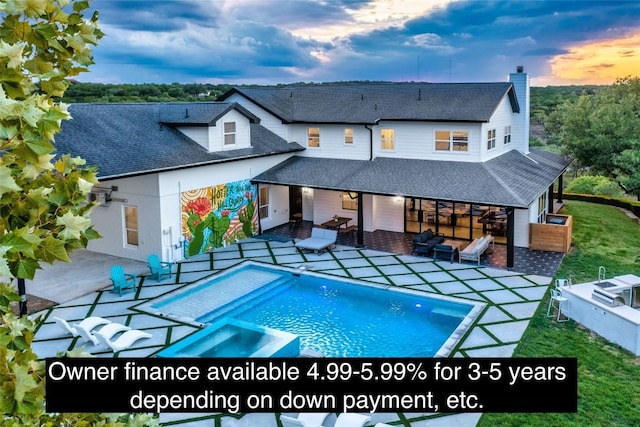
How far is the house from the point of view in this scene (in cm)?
1797

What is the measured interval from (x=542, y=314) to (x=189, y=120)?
48.3 feet

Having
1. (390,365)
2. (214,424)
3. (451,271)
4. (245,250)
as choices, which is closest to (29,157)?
(390,365)

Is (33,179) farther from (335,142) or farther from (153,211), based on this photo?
(335,142)

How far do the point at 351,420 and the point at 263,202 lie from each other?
50.3 feet

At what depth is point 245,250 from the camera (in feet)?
65.9

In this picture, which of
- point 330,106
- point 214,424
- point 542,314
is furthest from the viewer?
point 330,106

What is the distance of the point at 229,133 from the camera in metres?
20.8

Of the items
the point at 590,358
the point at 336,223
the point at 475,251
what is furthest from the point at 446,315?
the point at 336,223

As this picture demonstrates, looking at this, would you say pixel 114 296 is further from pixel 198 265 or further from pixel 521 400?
pixel 521 400

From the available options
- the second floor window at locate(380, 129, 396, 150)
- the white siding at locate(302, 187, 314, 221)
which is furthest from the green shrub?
the white siding at locate(302, 187, 314, 221)

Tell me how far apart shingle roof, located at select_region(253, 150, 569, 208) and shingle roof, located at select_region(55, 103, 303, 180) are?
69.5 inches

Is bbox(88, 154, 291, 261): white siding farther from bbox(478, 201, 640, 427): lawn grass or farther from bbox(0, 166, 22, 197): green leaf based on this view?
bbox(0, 166, 22, 197): green leaf

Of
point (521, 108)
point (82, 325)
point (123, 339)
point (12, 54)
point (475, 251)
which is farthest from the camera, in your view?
point (521, 108)

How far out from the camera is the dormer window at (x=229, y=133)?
20.7 m
